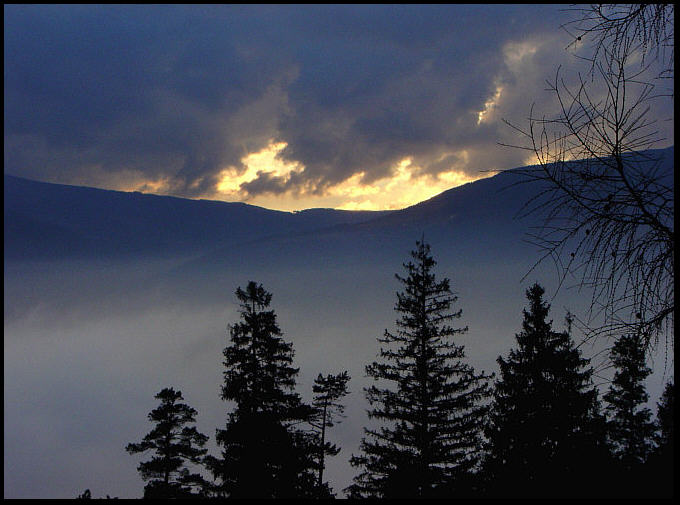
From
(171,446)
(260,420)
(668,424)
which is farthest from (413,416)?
(171,446)

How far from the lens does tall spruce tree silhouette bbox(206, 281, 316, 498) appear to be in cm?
1424

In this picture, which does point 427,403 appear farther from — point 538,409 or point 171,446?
point 171,446

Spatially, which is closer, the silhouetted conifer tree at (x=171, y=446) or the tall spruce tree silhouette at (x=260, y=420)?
the tall spruce tree silhouette at (x=260, y=420)

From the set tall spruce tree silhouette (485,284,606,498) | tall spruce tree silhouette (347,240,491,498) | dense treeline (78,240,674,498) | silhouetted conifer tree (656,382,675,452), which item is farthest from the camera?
tall spruce tree silhouette (347,240,491,498)

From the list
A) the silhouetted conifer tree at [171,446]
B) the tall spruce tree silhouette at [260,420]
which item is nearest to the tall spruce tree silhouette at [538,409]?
the tall spruce tree silhouette at [260,420]

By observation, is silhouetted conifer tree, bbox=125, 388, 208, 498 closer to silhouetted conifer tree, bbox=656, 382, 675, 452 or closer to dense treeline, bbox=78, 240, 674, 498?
dense treeline, bbox=78, 240, 674, 498

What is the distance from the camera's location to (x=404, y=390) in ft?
53.0

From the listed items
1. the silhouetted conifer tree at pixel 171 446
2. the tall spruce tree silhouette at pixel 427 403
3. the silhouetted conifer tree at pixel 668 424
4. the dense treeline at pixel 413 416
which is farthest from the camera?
the silhouetted conifer tree at pixel 171 446

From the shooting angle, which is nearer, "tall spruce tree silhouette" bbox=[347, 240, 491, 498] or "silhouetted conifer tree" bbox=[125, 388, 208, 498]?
"tall spruce tree silhouette" bbox=[347, 240, 491, 498]

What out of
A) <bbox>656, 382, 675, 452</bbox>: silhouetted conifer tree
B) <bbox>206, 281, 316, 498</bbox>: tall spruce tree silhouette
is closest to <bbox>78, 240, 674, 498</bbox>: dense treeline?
<bbox>206, 281, 316, 498</bbox>: tall spruce tree silhouette

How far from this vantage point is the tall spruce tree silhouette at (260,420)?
14.2 m

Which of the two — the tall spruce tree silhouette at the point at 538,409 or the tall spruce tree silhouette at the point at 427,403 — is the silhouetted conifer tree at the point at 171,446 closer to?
the tall spruce tree silhouette at the point at 427,403

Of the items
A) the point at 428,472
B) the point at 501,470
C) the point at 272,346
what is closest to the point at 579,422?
the point at 501,470

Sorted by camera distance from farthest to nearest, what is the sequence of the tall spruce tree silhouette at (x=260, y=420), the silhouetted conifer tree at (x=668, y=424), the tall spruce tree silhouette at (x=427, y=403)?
the tall spruce tree silhouette at (x=427, y=403) < the tall spruce tree silhouette at (x=260, y=420) < the silhouetted conifer tree at (x=668, y=424)
